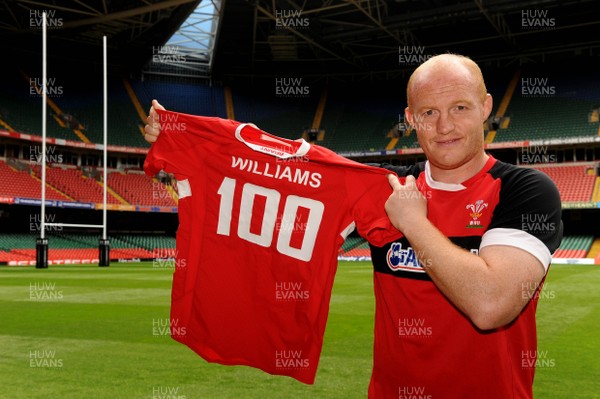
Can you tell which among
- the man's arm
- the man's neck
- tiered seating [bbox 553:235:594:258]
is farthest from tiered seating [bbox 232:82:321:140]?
the man's arm

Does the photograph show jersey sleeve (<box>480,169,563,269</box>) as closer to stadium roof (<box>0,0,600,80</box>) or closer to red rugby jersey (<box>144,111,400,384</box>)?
red rugby jersey (<box>144,111,400,384</box>)

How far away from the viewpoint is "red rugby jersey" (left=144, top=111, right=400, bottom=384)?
2.93 metres

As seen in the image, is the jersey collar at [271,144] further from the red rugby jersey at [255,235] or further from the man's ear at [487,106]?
the man's ear at [487,106]

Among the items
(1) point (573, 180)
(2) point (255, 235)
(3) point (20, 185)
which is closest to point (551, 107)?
(1) point (573, 180)

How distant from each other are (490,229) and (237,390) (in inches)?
165

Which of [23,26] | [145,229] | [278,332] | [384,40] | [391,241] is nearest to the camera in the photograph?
[391,241]

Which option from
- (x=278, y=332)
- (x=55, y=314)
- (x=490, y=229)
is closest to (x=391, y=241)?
(x=490, y=229)

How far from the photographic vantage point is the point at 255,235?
3.15 m

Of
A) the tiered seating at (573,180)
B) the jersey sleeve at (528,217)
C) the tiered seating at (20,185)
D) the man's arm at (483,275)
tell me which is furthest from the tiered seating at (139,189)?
the man's arm at (483,275)

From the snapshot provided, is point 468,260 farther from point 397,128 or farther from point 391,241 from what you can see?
point 397,128

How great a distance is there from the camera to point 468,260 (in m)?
1.85

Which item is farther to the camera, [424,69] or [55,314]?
[55,314]

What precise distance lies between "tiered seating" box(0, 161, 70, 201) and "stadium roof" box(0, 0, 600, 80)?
31.4ft

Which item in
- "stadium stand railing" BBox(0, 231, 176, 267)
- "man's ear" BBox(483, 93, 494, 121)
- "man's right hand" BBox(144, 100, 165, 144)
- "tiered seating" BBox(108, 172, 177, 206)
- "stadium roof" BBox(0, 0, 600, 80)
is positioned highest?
"stadium roof" BBox(0, 0, 600, 80)
